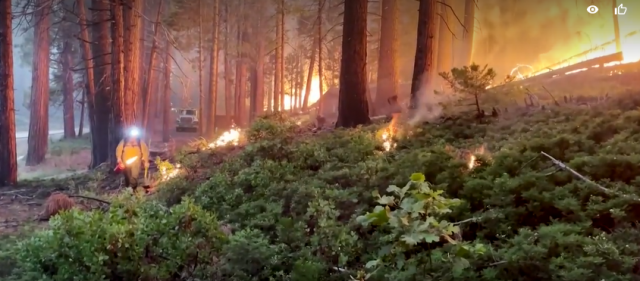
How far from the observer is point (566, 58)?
18125mm

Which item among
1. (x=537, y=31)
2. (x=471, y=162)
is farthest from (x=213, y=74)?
(x=471, y=162)

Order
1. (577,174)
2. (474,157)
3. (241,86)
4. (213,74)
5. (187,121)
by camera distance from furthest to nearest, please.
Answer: (241,86), (187,121), (213,74), (474,157), (577,174)

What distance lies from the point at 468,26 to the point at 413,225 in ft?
54.3

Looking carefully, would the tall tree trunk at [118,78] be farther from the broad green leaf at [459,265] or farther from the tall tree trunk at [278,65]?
the tall tree trunk at [278,65]

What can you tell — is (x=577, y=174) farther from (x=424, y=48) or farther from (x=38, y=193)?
(x=38, y=193)

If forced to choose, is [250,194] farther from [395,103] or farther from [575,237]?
[395,103]

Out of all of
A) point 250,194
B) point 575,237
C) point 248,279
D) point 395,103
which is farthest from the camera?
point 395,103

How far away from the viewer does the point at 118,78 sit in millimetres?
10102

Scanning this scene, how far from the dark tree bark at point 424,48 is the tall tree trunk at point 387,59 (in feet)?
11.4

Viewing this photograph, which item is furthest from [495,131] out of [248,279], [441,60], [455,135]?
[441,60]

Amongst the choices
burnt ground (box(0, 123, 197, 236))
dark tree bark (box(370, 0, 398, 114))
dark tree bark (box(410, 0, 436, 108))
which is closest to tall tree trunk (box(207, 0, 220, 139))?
dark tree bark (box(370, 0, 398, 114))

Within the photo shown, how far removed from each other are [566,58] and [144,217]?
17639mm

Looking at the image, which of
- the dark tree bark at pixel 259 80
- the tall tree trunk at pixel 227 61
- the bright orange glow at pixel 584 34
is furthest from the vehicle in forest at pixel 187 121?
the bright orange glow at pixel 584 34

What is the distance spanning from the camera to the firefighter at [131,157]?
9.04 meters
